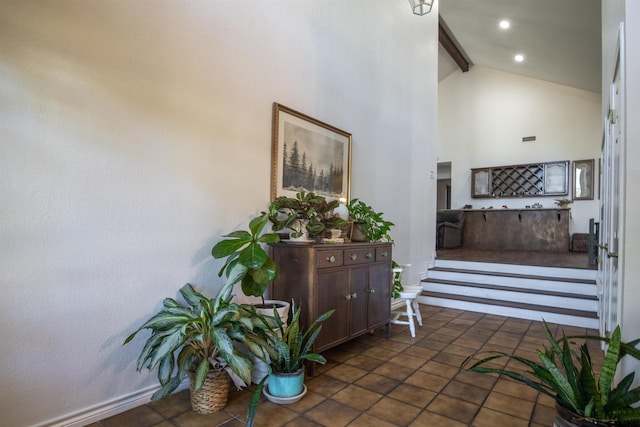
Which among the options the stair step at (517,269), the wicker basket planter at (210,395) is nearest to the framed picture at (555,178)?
the stair step at (517,269)

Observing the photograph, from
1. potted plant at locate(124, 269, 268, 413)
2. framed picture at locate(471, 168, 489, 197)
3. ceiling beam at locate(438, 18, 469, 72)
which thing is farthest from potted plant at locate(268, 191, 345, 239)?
framed picture at locate(471, 168, 489, 197)

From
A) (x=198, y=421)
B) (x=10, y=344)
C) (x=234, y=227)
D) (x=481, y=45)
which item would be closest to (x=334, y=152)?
(x=234, y=227)

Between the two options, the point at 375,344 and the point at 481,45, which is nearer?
the point at 375,344

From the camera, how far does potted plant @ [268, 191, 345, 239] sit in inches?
100

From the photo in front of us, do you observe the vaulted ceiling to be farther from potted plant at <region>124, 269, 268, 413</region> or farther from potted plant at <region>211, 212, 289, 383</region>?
potted plant at <region>124, 269, 268, 413</region>

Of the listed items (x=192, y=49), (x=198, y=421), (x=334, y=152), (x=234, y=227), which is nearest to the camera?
(x=198, y=421)

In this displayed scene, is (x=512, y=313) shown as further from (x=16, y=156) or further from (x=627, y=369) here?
(x=16, y=156)

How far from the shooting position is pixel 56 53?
64.9 inches

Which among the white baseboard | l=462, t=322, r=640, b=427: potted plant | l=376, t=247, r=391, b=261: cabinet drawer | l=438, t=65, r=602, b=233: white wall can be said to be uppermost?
l=438, t=65, r=602, b=233: white wall

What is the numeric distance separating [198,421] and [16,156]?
160 centimetres

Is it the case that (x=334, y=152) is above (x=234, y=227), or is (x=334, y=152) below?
above

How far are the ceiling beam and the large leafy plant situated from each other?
7.11 meters

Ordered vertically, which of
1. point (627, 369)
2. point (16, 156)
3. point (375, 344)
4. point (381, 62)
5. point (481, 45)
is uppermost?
point (481, 45)

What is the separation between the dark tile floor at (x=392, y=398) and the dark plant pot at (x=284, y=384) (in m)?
0.07
